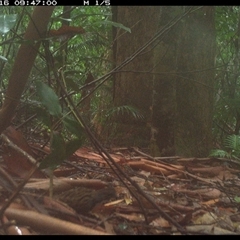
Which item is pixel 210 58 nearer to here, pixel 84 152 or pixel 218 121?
pixel 84 152

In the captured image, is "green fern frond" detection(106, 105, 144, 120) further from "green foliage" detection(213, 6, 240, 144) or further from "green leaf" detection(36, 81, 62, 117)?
"green leaf" detection(36, 81, 62, 117)

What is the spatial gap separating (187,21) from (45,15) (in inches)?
86.3

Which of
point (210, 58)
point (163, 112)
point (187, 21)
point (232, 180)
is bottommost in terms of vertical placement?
point (232, 180)

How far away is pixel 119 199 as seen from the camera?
1920 millimetres

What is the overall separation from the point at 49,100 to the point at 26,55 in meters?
0.38

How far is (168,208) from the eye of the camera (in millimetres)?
1829

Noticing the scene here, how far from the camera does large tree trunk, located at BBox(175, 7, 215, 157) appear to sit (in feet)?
12.5

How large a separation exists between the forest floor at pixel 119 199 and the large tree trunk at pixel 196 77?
87 centimetres

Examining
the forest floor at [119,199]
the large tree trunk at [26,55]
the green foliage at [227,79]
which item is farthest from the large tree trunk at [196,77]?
the large tree trunk at [26,55]

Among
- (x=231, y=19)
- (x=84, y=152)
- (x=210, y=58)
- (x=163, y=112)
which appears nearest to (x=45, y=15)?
(x=84, y=152)

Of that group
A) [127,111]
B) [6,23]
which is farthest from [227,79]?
[6,23]

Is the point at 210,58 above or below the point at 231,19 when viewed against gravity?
below

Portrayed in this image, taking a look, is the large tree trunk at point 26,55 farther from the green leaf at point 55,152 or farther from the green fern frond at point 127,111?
the green fern frond at point 127,111

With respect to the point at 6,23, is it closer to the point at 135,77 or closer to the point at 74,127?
the point at 74,127
